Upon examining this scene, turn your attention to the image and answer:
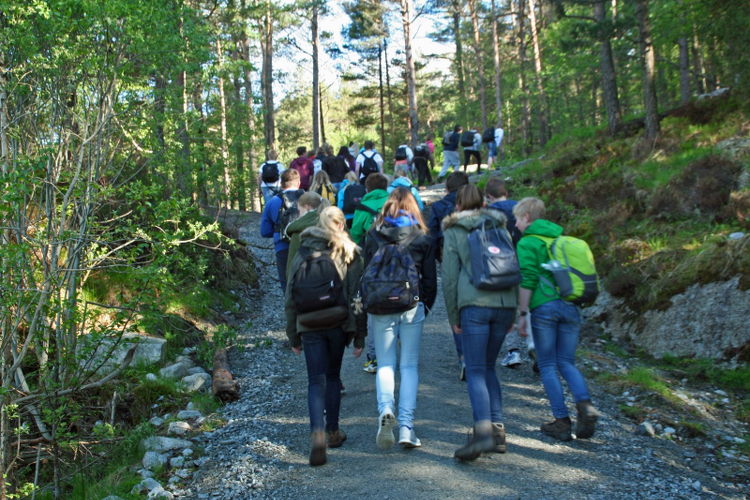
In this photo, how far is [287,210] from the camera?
315 inches

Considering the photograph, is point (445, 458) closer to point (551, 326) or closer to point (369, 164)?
point (551, 326)

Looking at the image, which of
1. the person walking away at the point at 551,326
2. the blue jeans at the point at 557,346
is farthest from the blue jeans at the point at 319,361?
the blue jeans at the point at 557,346

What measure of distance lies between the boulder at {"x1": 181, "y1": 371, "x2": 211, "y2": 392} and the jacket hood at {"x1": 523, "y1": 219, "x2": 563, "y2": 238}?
4774 millimetres

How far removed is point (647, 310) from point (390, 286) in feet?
18.3

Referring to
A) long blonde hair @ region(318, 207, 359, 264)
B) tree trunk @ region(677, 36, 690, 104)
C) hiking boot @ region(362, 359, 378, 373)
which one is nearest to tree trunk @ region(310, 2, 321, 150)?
tree trunk @ region(677, 36, 690, 104)

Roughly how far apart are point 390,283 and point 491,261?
83 cm

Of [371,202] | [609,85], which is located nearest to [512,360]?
[371,202]

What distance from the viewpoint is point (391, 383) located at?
5.12m

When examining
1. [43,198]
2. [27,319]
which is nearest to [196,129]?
[43,198]

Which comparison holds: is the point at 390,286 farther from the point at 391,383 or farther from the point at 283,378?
the point at 283,378

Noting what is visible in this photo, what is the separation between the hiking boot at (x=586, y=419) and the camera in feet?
17.1

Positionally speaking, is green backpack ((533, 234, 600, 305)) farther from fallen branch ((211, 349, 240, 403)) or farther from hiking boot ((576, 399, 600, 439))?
fallen branch ((211, 349, 240, 403))

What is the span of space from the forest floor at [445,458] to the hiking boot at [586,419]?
0.38 ft

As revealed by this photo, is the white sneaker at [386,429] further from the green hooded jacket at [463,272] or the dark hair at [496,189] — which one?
the dark hair at [496,189]
